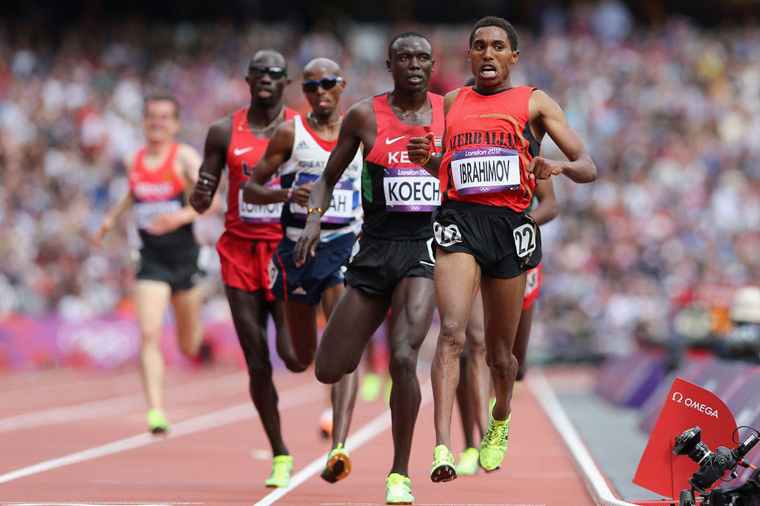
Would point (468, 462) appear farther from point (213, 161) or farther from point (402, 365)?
point (213, 161)

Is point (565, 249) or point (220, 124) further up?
point (220, 124)

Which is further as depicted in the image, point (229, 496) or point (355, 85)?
point (355, 85)

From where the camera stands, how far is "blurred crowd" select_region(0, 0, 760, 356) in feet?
79.8

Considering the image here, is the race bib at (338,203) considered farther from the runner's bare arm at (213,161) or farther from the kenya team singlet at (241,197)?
the runner's bare arm at (213,161)

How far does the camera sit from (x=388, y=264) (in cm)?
669

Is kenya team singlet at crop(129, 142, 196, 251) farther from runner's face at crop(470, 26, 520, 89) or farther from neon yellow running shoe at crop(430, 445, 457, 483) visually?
neon yellow running shoe at crop(430, 445, 457, 483)

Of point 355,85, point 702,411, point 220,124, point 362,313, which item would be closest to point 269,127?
point 220,124

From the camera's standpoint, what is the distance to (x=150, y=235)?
1023 cm

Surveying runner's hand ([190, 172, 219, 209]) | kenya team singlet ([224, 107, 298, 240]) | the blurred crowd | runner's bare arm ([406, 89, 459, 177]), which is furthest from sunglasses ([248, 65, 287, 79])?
the blurred crowd

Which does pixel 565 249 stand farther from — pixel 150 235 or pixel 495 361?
pixel 495 361

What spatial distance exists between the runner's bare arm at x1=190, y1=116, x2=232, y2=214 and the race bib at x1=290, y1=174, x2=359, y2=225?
0.68 m

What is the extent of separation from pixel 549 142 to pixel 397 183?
70.6 feet

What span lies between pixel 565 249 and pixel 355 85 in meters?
6.94

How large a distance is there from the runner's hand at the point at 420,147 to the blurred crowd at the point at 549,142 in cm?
1481
